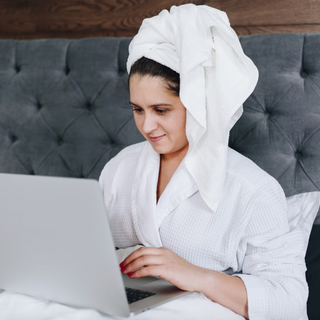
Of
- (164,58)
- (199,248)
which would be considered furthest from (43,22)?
(199,248)

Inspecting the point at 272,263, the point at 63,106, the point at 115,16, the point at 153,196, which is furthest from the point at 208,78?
the point at 115,16

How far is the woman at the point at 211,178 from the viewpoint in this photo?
1056 millimetres

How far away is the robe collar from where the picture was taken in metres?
1.20

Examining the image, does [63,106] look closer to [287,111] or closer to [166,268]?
[287,111]

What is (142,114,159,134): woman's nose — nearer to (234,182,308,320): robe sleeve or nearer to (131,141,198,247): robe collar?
(131,141,198,247): robe collar

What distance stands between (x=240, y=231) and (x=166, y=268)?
0.27m

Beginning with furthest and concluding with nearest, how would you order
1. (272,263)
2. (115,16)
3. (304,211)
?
(115,16) < (304,211) < (272,263)

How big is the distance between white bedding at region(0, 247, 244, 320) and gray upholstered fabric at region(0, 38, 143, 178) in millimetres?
872

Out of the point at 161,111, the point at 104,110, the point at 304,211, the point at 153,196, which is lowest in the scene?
the point at 304,211

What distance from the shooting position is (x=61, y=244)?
76 cm

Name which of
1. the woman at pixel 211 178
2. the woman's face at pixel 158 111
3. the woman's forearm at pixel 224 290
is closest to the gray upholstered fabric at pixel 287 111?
the woman at pixel 211 178

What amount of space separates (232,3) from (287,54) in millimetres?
370

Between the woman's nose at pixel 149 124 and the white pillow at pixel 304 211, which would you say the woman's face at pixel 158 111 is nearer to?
the woman's nose at pixel 149 124

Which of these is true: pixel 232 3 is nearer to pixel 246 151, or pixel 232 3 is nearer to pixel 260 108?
pixel 260 108
